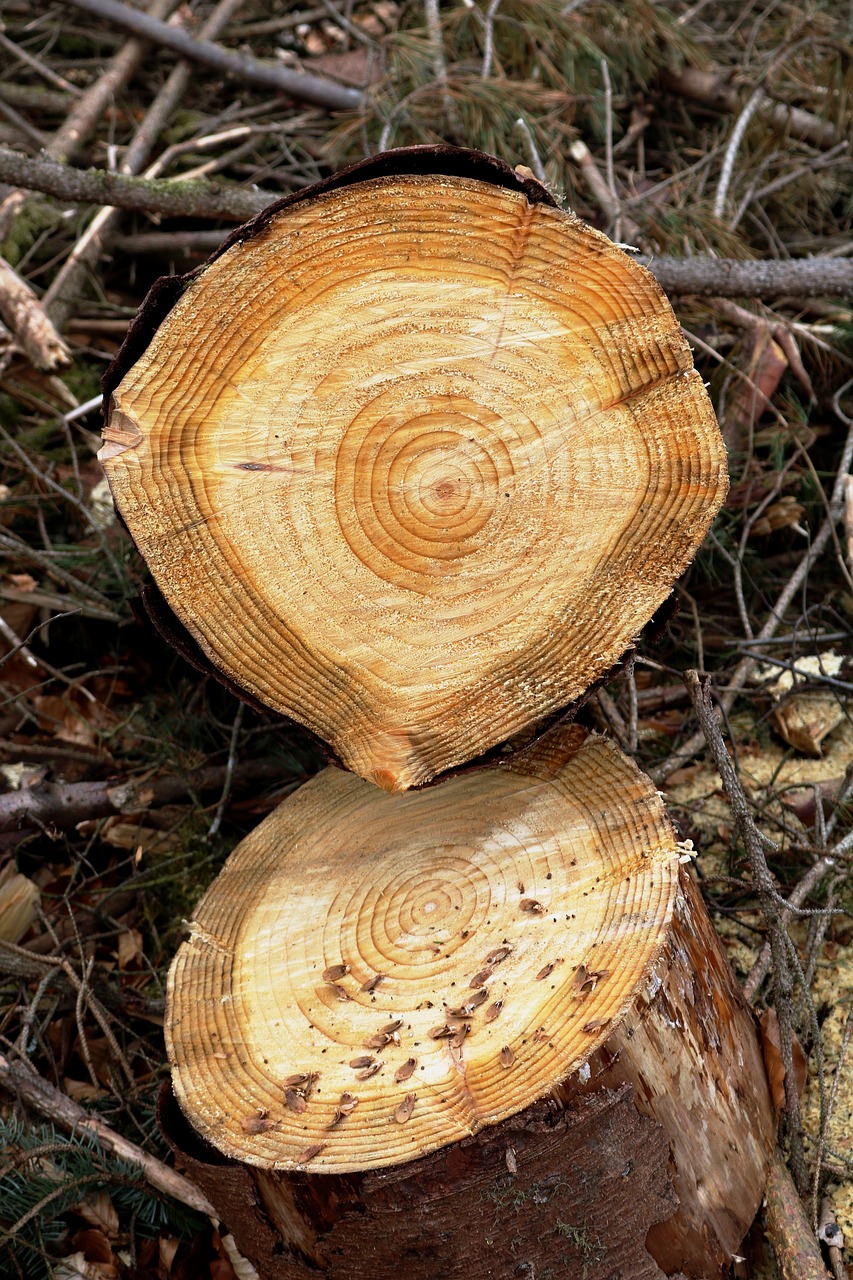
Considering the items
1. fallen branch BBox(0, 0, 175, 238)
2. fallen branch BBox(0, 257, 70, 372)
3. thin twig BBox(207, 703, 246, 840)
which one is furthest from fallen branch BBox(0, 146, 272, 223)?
thin twig BBox(207, 703, 246, 840)

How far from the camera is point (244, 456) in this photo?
153 cm

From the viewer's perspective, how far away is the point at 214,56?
3326 mm

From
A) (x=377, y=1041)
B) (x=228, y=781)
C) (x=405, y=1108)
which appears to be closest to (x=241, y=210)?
(x=228, y=781)

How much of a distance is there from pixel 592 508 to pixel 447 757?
448 millimetres

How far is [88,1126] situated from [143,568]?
1236 millimetres

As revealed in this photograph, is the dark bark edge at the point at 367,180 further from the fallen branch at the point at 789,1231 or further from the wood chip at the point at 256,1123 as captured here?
the fallen branch at the point at 789,1231

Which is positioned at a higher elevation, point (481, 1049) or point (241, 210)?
point (241, 210)

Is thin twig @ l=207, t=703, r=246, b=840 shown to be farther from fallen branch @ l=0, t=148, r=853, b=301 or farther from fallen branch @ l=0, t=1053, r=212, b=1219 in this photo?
fallen branch @ l=0, t=148, r=853, b=301

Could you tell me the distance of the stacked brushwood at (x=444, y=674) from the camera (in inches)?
54.1

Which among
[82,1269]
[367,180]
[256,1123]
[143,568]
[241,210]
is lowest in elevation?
[82,1269]

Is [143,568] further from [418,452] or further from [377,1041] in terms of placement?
[377,1041]

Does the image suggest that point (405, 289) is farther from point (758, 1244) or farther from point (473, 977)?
point (758, 1244)

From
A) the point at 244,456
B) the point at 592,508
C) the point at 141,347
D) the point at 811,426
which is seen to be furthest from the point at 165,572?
the point at 811,426

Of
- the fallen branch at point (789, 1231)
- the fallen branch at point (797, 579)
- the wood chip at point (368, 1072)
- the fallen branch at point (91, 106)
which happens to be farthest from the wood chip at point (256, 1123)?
the fallen branch at point (91, 106)
